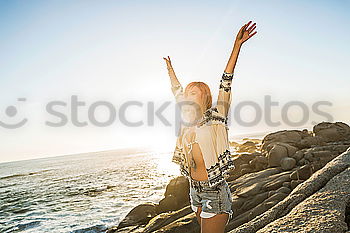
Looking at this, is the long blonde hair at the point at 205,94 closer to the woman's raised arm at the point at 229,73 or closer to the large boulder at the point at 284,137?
the woman's raised arm at the point at 229,73

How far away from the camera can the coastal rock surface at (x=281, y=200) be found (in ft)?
15.3

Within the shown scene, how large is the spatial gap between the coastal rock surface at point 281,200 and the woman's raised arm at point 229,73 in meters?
2.56

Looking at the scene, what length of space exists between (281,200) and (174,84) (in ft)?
17.5

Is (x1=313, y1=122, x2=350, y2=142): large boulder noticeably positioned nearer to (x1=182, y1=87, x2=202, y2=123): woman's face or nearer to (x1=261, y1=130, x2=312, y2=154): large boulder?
(x1=261, y1=130, x2=312, y2=154): large boulder

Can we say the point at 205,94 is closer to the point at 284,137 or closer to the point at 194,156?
the point at 194,156

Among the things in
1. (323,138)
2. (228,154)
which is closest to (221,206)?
(228,154)

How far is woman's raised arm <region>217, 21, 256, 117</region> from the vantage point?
3137 mm

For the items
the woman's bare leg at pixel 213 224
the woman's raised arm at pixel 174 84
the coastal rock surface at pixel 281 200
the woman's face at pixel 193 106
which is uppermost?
the woman's raised arm at pixel 174 84

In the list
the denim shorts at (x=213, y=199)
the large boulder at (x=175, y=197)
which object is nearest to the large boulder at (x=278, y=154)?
the large boulder at (x=175, y=197)

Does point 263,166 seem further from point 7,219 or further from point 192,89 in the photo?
point 7,219

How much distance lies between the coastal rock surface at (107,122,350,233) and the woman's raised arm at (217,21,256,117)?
2556 millimetres

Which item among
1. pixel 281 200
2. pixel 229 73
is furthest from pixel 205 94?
pixel 281 200

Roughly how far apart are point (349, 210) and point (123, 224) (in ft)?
33.6

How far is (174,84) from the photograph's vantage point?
4.05 metres
